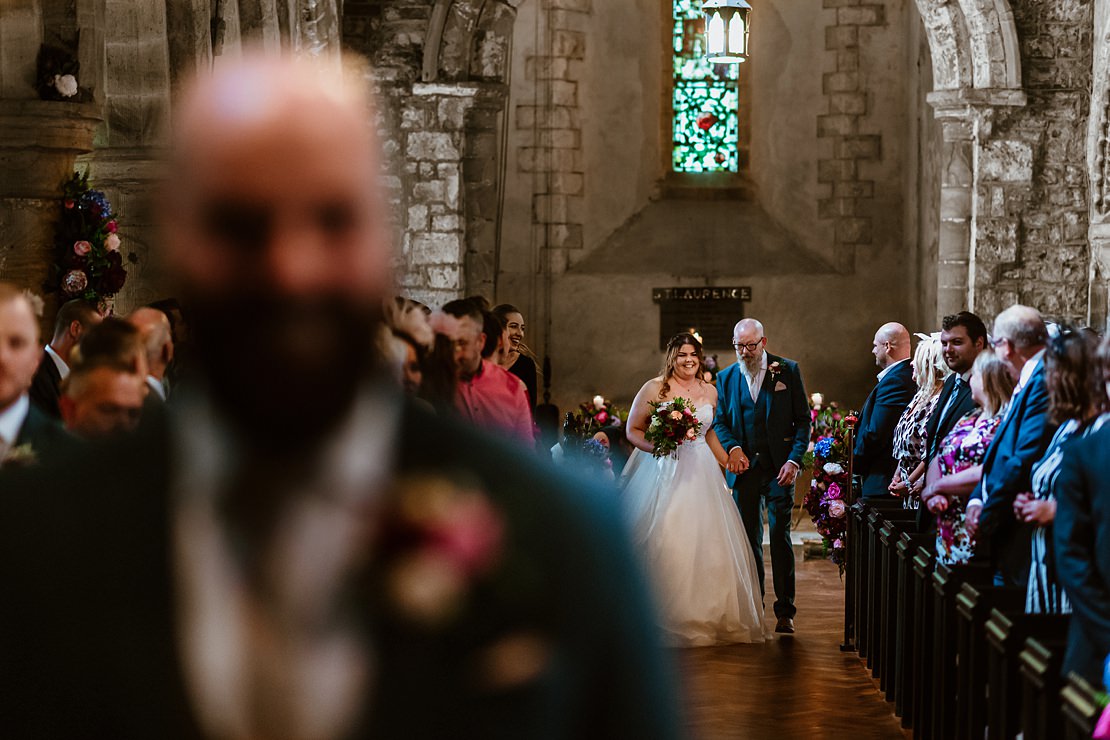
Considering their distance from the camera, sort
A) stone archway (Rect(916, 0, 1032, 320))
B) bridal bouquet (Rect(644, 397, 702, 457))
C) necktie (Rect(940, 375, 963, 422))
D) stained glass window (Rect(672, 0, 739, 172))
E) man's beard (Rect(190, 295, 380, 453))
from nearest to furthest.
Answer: man's beard (Rect(190, 295, 380, 453)) < necktie (Rect(940, 375, 963, 422)) < bridal bouquet (Rect(644, 397, 702, 457)) < stone archway (Rect(916, 0, 1032, 320)) < stained glass window (Rect(672, 0, 739, 172))

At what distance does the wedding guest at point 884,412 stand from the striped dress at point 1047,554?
116 inches

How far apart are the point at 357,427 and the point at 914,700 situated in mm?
5507

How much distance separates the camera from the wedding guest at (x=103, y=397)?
194 centimetres

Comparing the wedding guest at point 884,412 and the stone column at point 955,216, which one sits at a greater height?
the stone column at point 955,216

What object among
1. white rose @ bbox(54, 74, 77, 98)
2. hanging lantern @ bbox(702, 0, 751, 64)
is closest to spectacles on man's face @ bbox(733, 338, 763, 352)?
white rose @ bbox(54, 74, 77, 98)

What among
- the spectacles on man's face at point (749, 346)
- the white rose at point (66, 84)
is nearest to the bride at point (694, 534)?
the spectacles on man's face at point (749, 346)

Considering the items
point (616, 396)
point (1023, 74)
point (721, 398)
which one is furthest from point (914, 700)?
point (616, 396)

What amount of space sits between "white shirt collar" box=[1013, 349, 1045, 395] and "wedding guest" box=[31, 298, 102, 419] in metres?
3.06

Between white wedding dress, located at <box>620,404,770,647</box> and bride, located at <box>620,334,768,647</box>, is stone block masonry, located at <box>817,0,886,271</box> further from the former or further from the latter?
white wedding dress, located at <box>620,404,770,647</box>

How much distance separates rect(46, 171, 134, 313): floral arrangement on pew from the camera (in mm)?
6965

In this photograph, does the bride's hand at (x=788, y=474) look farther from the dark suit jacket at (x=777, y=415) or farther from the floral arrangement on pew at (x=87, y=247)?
the floral arrangement on pew at (x=87, y=247)

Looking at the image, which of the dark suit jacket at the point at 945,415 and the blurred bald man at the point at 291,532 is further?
the dark suit jacket at the point at 945,415

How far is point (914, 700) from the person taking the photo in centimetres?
606

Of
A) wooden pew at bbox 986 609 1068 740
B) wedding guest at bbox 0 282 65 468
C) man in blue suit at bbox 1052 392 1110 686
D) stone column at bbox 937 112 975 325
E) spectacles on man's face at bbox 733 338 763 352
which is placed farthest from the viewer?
stone column at bbox 937 112 975 325
